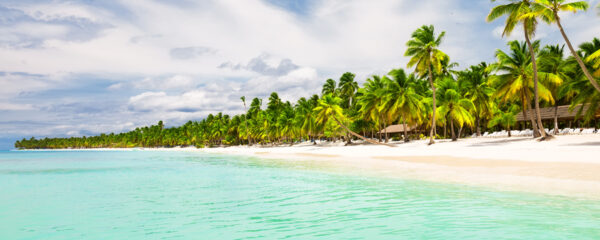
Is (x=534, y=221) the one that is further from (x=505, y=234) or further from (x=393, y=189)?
(x=393, y=189)

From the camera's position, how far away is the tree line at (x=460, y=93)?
2470 cm

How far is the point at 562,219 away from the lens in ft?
22.7

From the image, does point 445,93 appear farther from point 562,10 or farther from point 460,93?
point 562,10

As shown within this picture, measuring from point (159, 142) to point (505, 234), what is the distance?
150 metres

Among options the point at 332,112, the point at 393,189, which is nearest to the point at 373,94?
the point at 332,112

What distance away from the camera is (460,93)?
46.6 metres

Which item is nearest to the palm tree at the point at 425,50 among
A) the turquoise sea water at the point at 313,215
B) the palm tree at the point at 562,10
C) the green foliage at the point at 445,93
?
the green foliage at the point at 445,93

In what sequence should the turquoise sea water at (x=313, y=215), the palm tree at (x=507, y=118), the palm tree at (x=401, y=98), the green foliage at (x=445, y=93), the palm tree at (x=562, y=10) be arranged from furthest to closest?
the palm tree at (x=507, y=118), the palm tree at (x=401, y=98), the green foliage at (x=445, y=93), the palm tree at (x=562, y=10), the turquoise sea water at (x=313, y=215)

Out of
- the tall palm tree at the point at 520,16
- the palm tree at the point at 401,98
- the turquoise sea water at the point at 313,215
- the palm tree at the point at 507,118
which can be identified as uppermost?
the tall palm tree at the point at 520,16

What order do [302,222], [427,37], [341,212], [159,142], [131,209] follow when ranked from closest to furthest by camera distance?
[302,222] → [341,212] → [131,209] → [427,37] → [159,142]

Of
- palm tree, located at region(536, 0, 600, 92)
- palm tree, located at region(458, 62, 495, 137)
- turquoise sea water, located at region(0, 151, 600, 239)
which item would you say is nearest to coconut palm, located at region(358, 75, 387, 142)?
palm tree, located at region(458, 62, 495, 137)

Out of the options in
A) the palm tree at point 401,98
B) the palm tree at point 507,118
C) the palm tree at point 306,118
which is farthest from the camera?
the palm tree at point 306,118

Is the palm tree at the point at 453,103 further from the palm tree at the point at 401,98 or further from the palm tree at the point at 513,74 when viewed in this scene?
the palm tree at the point at 513,74

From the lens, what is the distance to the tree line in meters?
24.7
